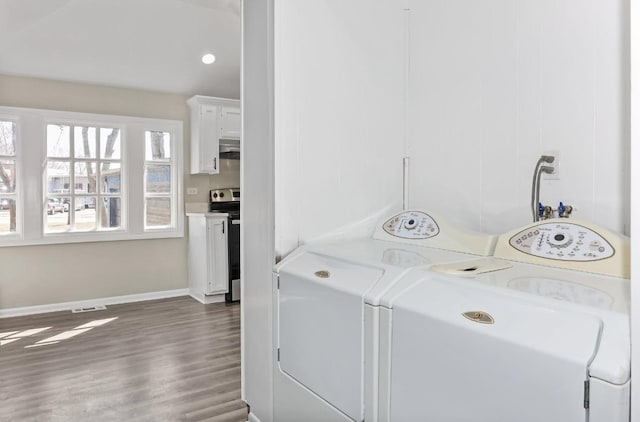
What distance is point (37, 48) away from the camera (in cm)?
405

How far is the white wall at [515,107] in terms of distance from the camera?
5.22 ft

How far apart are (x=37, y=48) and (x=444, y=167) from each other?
12.6 feet

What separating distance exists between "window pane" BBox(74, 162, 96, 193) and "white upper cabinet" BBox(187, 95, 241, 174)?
1031 mm

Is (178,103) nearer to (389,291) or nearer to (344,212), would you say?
(344,212)

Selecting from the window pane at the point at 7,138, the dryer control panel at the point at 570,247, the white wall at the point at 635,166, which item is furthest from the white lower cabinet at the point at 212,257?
the white wall at the point at 635,166

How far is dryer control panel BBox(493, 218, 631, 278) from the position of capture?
1350 mm

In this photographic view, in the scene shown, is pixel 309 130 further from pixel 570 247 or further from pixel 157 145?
pixel 157 145

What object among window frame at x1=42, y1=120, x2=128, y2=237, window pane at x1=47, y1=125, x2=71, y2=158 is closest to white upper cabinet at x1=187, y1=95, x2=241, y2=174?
window frame at x1=42, y1=120, x2=128, y2=237

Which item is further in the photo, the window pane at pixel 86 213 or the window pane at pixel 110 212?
the window pane at pixel 110 212

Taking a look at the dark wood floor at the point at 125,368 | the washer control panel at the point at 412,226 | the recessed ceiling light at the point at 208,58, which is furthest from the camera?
the recessed ceiling light at the point at 208,58

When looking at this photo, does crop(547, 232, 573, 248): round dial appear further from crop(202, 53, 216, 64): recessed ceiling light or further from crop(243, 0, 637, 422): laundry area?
crop(202, 53, 216, 64): recessed ceiling light

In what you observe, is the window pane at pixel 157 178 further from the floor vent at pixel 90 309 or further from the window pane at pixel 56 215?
the floor vent at pixel 90 309

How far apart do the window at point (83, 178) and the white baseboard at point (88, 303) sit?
750mm

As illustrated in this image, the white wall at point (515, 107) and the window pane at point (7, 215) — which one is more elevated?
the white wall at point (515, 107)
